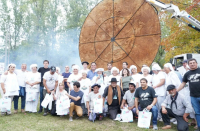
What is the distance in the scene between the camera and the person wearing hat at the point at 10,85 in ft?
16.9

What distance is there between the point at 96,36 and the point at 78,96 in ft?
10.5

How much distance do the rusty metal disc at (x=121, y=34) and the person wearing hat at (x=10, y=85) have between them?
10.2 ft

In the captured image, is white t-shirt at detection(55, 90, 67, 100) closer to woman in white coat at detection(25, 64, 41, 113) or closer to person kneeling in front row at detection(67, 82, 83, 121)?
person kneeling in front row at detection(67, 82, 83, 121)

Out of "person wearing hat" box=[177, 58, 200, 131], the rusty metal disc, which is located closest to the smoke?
the rusty metal disc

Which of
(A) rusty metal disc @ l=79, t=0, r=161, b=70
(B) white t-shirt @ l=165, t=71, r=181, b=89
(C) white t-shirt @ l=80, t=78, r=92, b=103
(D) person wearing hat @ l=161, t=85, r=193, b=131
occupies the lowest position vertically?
(D) person wearing hat @ l=161, t=85, r=193, b=131

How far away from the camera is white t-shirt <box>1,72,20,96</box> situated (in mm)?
5160

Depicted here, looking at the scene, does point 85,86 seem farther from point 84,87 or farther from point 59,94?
point 59,94

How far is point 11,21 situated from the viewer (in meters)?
21.9

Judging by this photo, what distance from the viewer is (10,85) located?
5164 mm

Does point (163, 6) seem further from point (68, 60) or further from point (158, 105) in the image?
point (68, 60)

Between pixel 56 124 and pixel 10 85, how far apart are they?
6.54 feet

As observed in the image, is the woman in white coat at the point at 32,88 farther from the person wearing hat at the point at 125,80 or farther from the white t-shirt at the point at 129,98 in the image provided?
the white t-shirt at the point at 129,98

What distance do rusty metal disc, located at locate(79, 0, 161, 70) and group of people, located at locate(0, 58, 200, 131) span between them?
39.5 inches

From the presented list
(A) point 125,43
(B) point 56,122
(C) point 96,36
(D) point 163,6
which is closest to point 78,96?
(B) point 56,122
